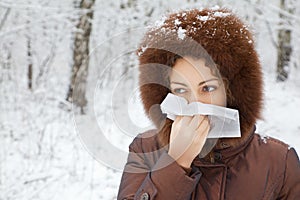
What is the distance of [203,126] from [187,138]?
7 cm

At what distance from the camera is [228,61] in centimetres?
121

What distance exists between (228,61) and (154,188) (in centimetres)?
45

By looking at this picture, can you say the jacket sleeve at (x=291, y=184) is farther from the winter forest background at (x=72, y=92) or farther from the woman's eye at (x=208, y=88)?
the winter forest background at (x=72, y=92)

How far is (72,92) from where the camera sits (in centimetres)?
267

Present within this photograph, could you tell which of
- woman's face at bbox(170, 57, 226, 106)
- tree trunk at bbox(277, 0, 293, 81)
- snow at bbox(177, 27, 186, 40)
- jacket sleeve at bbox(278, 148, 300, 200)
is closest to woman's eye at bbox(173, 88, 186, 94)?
woman's face at bbox(170, 57, 226, 106)

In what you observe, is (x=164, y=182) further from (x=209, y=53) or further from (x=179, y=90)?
(x=209, y=53)

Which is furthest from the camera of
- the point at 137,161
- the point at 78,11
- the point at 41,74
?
the point at 41,74

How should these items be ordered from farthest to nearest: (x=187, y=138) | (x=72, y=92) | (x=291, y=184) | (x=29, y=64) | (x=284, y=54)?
(x=29, y=64), (x=284, y=54), (x=72, y=92), (x=291, y=184), (x=187, y=138)

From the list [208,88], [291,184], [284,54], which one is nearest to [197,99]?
[208,88]

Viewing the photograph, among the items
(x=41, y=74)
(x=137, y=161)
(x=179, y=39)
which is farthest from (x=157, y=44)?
(x=41, y=74)

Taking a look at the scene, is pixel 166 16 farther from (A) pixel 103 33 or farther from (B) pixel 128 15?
(A) pixel 103 33

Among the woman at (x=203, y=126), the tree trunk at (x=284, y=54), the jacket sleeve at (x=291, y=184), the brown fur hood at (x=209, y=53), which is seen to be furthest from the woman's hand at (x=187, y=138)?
the tree trunk at (x=284, y=54)

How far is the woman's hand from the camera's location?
1143 millimetres

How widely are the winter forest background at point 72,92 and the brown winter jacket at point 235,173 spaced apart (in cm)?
12
